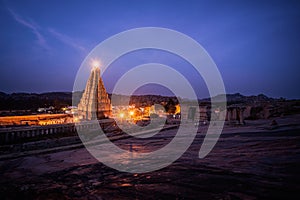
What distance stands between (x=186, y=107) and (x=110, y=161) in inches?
1151

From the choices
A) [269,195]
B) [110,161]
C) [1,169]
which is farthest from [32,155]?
[269,195]

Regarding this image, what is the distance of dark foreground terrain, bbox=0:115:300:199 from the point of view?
5.29 m

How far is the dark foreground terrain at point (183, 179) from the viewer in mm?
5289

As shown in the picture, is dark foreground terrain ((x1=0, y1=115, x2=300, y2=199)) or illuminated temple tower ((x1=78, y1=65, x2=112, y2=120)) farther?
illuminated temple tower ((x1=78, y1=65, x2=112, y2=120))

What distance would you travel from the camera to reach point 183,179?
6473 mm

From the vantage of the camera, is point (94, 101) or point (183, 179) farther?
point (94, 101)

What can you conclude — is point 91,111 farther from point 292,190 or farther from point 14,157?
point 292,190

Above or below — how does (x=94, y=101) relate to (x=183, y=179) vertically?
above

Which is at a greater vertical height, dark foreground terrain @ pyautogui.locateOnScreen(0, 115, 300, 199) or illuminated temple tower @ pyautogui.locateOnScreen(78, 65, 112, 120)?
illuminated temple tower @ pyautogui.locateOnScreen(78, 65, 112, 120)

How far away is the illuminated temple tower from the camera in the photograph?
1454 inches

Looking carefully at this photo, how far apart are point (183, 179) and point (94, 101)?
108ft

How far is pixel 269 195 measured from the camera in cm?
478

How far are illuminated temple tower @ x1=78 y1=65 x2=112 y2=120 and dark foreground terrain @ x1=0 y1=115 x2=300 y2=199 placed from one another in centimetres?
2732

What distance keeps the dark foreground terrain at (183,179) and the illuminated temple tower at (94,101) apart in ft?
89.6
